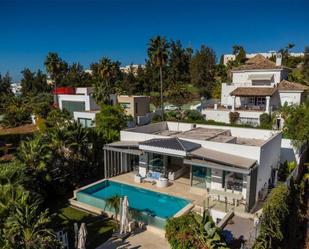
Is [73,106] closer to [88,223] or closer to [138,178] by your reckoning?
[138,178]

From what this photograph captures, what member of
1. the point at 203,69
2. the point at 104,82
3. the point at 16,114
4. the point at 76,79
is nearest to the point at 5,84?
the point at 76,79

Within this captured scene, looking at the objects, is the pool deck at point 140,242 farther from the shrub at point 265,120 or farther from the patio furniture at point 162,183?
the shrub at point 265,120

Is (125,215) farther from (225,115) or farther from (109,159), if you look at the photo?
(225,115)

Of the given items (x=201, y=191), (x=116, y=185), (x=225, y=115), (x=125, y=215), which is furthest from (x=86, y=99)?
(x=125, y=215)

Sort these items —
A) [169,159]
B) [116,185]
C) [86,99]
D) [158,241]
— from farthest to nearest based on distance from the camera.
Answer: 1. [86,99]
2. [169,159]
3. [116,185]
4. [158,241]

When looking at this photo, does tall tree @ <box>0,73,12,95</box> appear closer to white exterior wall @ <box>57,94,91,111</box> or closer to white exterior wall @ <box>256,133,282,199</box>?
white exterior wall @ <box>57,94,91,111</box>

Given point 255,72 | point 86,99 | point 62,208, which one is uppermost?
point 255,72

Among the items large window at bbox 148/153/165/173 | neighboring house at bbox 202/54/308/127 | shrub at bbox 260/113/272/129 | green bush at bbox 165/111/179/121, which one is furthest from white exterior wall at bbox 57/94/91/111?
shrub at bbox 260/113/272/129
